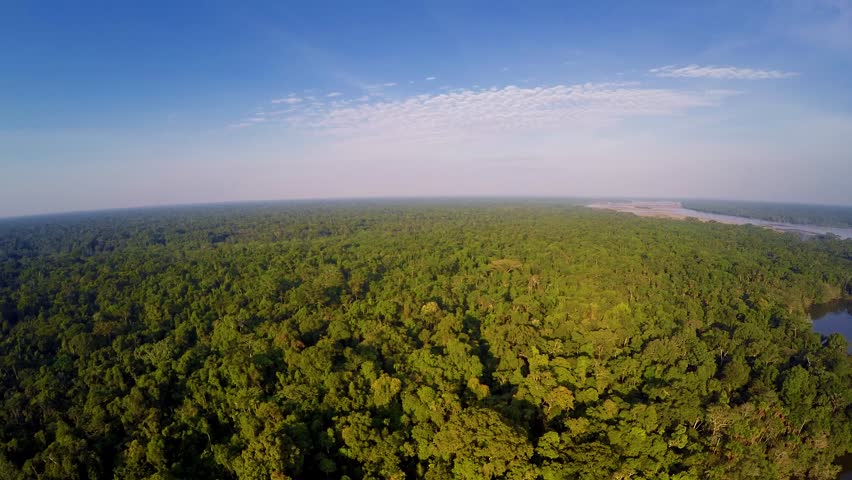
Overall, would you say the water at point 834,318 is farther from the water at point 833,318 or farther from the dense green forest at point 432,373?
the dense green forest at point 432,373

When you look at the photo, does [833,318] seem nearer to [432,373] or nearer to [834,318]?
[834,318]

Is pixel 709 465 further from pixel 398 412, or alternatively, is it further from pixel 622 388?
pixel 398 412

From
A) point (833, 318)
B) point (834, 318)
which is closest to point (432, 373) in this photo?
point (833, 318)

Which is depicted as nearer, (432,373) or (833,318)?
(432,373)

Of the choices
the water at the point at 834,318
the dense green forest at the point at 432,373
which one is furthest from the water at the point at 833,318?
the dense green forest at the point at 432,373

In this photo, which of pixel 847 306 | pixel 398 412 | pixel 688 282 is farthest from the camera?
pixel 847 306

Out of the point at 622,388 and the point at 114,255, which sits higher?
the point at 114,255

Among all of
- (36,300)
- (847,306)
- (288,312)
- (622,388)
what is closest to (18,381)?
(288,312)

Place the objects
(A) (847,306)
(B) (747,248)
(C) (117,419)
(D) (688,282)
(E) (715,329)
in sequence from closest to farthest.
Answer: (C) (117,419)
(E) (715,329)
(D) (688,282)
(A) (847,306)
(B) (747,248)
